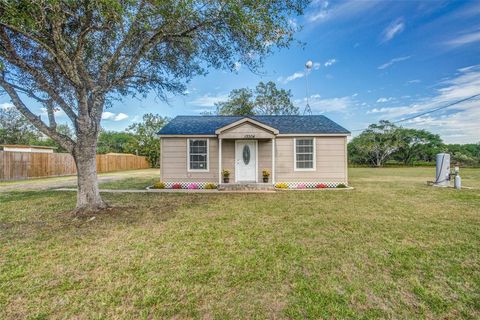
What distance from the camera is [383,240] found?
3.99 meters

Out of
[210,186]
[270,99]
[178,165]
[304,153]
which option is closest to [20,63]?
[178,165]

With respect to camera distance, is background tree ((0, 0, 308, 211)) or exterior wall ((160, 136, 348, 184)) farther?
exterior wall ((160, 136, 348, 184))

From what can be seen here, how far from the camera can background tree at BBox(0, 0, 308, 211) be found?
15.6ft

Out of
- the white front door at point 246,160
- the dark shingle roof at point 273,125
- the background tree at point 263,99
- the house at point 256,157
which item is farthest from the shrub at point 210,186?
the background tree at point 263,99

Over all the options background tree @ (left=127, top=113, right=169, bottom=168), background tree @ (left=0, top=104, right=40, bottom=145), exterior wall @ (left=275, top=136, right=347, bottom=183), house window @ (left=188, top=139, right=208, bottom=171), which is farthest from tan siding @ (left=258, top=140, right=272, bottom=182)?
background tree @ (left=0, top=104, right=40, bottom=145)

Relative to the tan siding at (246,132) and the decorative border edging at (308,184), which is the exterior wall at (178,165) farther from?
the decorative border edging at (308,184)

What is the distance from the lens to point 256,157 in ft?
35.8

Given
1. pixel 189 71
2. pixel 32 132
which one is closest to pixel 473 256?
pixel 189 71

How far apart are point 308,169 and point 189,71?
7.11m

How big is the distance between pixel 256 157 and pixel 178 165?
3902 mm

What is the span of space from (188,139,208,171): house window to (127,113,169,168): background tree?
82.4 feet

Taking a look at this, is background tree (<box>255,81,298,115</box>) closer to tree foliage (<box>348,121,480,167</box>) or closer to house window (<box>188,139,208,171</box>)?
house window (<box>188,139,208,171</box>)

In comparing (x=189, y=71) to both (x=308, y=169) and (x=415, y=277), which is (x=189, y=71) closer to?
(x=308, y=169)

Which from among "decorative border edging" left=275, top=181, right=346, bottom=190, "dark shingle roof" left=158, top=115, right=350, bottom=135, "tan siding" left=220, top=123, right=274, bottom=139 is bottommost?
"decorative border edging" left=275, top=181, right=346, bottom=190
